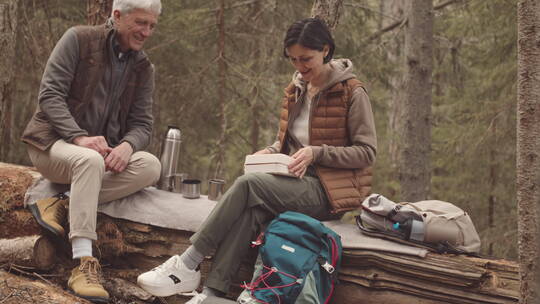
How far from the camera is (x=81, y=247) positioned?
3316mm

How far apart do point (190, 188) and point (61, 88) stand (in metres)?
1.20

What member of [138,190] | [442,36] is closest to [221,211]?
[138,190]

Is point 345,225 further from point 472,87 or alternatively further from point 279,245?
point 472,87

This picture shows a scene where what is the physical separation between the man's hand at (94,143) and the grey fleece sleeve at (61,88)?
0.14ft

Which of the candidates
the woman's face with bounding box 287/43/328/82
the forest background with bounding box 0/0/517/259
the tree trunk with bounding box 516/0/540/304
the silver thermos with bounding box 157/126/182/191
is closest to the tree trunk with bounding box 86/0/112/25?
the forest background with bounding box 0/0/517/259

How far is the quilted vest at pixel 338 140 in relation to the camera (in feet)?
11.1

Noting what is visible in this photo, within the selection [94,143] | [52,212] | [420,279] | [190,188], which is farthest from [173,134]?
[420,279]

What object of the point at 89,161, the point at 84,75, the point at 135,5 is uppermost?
the point at 135,5

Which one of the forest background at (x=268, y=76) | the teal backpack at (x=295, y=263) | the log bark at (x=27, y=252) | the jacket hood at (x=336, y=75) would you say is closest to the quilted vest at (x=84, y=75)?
the log bark at (x=27, y=252)

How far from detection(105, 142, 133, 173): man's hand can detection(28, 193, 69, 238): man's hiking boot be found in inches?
16.4

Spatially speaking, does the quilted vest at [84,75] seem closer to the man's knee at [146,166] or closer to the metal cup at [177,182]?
the man's knee at [146,166]

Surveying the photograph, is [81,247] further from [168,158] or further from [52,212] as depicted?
[168,158]

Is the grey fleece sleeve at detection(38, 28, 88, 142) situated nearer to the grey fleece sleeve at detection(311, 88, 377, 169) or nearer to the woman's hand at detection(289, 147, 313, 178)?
the woman's hand at detection(289, 147, 313, 178)

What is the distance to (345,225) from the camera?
3545 millimetres
